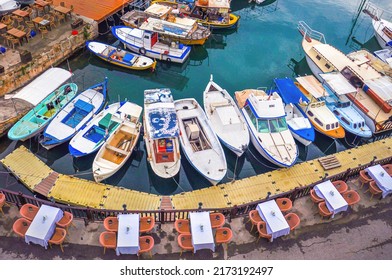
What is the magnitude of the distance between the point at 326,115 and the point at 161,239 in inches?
791

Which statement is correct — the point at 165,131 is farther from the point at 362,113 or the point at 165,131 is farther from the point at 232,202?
the point at 362,113

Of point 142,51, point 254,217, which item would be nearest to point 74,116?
point 142,51

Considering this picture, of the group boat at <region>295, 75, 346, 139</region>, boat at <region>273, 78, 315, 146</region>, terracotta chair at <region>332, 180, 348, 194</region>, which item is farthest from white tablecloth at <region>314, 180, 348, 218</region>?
boat at <region>295, 75, 346, 139</region>

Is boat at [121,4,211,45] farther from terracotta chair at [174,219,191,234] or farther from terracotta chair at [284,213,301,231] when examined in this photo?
terracotta chair at [284,213,301,231]

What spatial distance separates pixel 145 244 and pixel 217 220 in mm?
4128

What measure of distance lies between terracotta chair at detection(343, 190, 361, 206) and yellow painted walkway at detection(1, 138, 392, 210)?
15.8 feet

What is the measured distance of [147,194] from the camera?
2381cm

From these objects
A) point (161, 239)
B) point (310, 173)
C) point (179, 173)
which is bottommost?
point (179, 173)

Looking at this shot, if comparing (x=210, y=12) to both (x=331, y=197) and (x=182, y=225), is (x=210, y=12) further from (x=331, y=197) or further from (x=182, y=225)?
(x=182, y=225)

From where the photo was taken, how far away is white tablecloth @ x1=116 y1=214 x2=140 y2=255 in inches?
663

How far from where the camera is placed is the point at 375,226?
2048cm

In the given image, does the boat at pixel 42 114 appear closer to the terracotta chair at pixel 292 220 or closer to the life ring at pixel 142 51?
the life ring at pixel 142 51

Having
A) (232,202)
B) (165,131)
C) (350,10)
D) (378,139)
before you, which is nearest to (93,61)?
(165,131)

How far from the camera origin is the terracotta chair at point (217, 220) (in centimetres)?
1874
